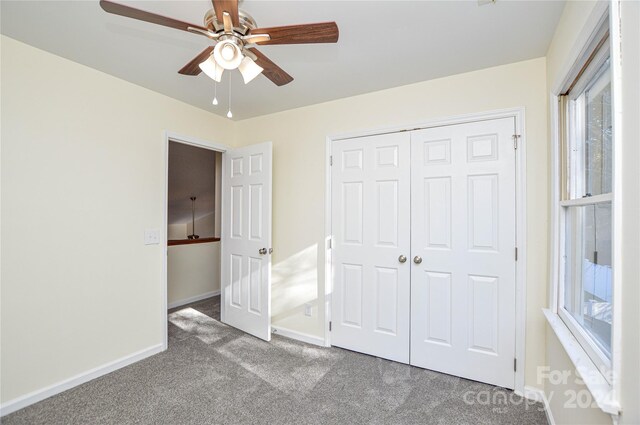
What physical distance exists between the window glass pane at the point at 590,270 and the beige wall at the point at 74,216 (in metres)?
3.07

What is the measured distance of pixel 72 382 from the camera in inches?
83.4

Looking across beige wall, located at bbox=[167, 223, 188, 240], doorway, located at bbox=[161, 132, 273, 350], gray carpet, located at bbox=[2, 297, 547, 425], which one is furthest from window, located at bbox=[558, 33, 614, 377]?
beige wall, located at bbox=[167, 223, 188, 240]

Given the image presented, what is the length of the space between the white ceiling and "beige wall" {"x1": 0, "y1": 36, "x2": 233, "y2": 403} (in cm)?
27

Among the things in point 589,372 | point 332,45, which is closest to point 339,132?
point 332,45

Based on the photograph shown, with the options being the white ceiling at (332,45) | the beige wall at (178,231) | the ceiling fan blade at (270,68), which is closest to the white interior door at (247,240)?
the white ceiling at (332,45)

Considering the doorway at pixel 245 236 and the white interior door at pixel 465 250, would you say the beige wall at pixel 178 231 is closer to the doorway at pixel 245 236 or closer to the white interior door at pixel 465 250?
the doorway at pixel 245 236

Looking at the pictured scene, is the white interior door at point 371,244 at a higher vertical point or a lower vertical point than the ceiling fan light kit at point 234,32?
lower

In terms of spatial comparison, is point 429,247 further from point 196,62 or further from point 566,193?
point 196,62

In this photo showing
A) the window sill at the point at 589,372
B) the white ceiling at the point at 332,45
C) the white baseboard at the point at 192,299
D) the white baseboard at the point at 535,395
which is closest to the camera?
the window sill at the point at 589,372

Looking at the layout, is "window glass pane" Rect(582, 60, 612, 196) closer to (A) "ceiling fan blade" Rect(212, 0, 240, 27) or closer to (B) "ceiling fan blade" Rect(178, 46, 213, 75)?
(A) "ceiling fan blade" Rect(212, 0, 240, 27)

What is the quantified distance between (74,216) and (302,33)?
2132mm

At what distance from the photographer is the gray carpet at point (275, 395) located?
1813 mm

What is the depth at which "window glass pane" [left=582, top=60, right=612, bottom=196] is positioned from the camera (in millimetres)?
1197

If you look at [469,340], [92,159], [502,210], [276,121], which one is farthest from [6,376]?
[502,210]
